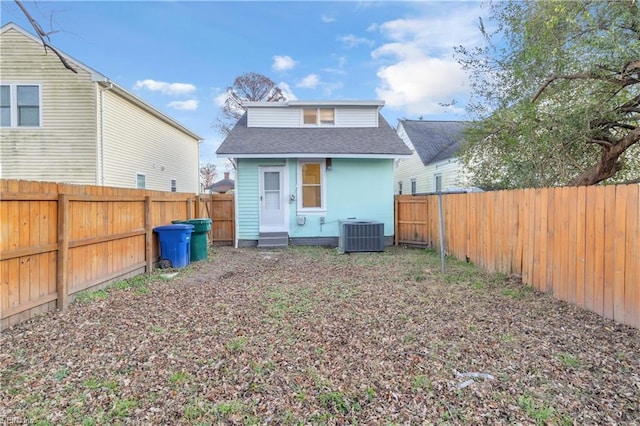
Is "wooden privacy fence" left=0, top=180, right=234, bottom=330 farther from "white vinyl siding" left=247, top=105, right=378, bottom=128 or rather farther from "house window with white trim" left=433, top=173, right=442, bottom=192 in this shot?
"house window with white trim" left=433, top=173, right=442, bottom=192

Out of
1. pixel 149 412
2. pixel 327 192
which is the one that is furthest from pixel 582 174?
pixel 149 412

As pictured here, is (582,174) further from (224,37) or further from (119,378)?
(224,37)

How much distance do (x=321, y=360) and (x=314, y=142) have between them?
833 cm

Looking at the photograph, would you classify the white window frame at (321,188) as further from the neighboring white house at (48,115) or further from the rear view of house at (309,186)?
the neighboring white house at (48,115)

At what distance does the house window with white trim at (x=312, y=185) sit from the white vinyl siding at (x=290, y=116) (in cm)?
201

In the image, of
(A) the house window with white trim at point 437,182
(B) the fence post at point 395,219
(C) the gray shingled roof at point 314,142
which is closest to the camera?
(C) the gray shingled roof at point 314,142

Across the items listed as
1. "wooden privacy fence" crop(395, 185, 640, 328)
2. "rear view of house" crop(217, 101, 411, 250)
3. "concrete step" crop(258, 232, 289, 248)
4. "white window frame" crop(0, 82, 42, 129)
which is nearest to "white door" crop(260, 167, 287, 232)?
"rear view of house" crop(217, 101, 411, 250)

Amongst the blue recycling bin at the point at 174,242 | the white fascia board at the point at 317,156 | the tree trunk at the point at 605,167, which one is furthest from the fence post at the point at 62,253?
the tree trunk at the point at 605,167

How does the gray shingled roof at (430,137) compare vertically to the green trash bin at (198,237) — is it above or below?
above

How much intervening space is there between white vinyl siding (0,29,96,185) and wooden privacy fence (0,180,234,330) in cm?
535

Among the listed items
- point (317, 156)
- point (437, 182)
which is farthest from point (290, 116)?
point (437, 182)

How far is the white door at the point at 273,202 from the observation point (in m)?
10.3

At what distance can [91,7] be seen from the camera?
8516mm

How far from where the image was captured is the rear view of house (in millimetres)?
10086
